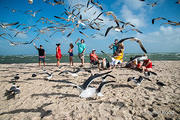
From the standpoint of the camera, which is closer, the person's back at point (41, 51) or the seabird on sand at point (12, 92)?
the seabird on sand at point (12, 92)

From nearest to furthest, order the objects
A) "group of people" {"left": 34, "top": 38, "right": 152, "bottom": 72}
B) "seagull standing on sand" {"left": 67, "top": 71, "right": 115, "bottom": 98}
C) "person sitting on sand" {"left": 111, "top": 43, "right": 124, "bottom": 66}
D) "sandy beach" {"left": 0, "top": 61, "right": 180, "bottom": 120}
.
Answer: "sandy beach" {"left": 0, "top": 61, "right": 180, "bottom": 120}, "seagull standing on sand" {"left": 67, "top": 71, "right": 115, "bottom": 98}, "person sitting on sand" {"left": 111, "top": 43, "right": 124, "bottom": 66}, "group of people" {"left": 34, "top": 38, "right": 152, "bottom": 72}

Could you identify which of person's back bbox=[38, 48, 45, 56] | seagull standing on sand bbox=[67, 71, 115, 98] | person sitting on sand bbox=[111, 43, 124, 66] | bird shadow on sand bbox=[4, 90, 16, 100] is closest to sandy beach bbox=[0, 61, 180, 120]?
bird shadow on sand bbox=[4, 90, 16, 100]

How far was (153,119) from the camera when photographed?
2.25 meters

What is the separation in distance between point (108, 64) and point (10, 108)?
6.25m

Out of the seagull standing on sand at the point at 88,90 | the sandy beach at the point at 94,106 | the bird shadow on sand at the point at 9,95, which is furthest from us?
the bird shadow on sand at the point at 9,95

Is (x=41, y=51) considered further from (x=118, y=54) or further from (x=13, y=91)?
(x=118, y=54)

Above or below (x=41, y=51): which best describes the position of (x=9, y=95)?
below

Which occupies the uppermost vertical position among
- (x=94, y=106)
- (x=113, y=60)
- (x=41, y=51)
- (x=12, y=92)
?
(x=41, y=51)

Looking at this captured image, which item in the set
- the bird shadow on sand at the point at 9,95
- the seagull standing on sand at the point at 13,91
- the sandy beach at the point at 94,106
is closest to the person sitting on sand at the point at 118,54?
the sandy beach at the point at 94,106

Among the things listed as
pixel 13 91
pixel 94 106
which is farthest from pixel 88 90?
pixel 13 91

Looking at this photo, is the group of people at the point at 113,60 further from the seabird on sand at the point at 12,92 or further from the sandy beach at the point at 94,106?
the seabird on sand at the point at 12,92

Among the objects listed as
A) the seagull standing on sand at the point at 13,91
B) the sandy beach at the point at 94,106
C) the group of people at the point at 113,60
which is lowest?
the sandy beach at the point at 94,106

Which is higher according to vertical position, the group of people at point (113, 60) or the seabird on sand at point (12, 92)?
the group of people at point (113, 60)

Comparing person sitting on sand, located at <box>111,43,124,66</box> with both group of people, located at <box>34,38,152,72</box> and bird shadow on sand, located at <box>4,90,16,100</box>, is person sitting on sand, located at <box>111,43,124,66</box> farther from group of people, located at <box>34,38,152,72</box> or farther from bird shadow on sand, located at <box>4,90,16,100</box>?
bird shadow on sand, located at <box>4,90,16,100</box>
